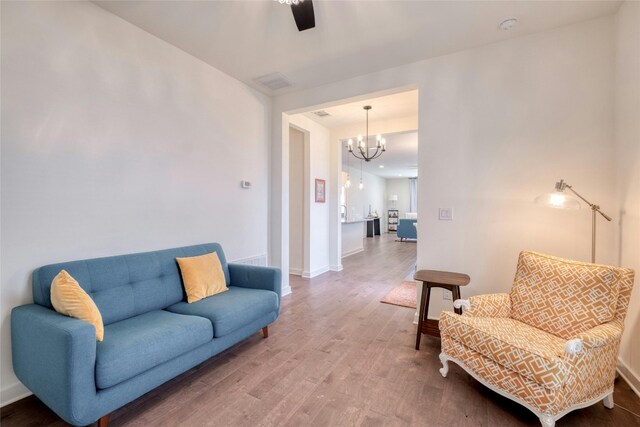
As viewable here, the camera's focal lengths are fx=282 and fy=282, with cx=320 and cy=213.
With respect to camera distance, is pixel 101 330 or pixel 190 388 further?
pixel 190 388

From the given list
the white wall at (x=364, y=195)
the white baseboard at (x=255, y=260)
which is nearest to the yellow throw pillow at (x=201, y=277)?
the white baseboard at (x=255, y=260)

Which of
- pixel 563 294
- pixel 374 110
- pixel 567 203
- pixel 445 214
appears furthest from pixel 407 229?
pixel 563 294

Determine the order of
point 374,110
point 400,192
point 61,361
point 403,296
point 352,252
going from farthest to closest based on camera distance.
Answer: point 400,192 < point 352,252 < point 374,110 < point 403,296 < point 61,361

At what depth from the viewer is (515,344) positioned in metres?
1.63

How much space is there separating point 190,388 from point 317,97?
10.9 feet

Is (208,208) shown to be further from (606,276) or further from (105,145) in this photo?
(606,276)

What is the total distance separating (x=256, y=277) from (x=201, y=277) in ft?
1.68

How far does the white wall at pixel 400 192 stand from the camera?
13930 mm

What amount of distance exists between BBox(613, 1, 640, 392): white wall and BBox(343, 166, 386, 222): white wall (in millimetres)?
7385

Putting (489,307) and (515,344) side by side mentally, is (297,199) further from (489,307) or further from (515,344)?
(515,344)

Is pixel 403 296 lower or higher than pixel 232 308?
lower

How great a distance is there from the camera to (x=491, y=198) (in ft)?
8.84

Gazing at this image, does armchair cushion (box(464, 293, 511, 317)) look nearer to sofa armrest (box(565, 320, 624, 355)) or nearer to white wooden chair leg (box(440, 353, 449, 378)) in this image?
white wooden chair leg (box(440, 353, 449, 378))

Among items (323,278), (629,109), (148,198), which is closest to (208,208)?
(148,198)
